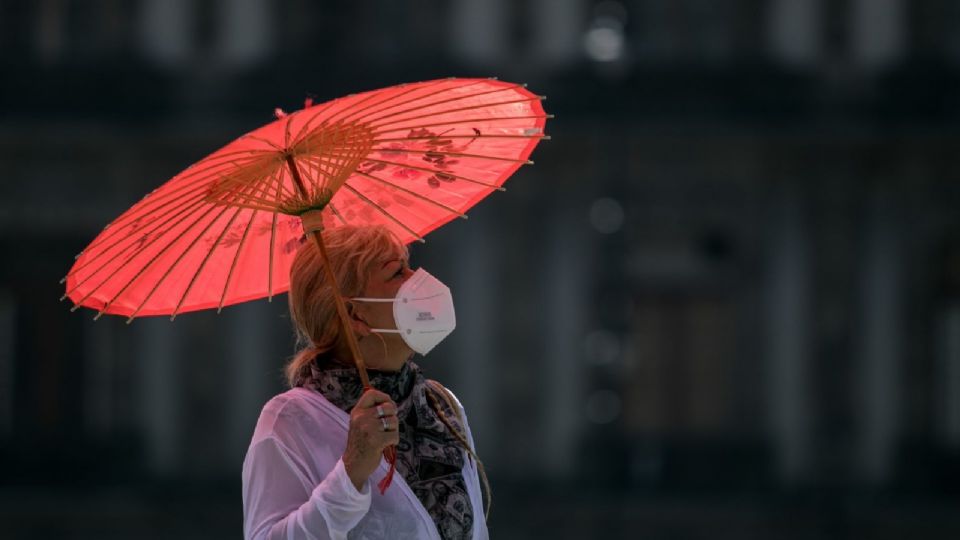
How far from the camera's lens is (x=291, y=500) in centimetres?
348

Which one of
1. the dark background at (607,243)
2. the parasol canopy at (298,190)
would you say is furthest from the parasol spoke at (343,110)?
the dark background at (607,243)

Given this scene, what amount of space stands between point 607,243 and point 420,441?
54.6 feet

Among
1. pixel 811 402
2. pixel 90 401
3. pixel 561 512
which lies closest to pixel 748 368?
pixel 811 402

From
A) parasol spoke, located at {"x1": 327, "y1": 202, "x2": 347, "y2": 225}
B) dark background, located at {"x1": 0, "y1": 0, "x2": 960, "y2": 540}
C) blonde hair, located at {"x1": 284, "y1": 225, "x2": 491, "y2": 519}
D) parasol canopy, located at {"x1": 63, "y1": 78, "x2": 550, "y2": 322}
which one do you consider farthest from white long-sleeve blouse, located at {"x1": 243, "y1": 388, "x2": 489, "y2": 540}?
dark background, located at {"x1": 0, "y1": 0, "x2": 960, "y2": 540}

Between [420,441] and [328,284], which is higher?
[328,284]

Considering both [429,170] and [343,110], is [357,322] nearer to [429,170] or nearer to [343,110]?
[343,110]

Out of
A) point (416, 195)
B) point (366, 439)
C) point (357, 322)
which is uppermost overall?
point (416, 195)

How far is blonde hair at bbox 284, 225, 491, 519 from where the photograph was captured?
12.0 ft

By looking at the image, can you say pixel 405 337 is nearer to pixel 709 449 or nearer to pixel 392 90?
pixel 392 90

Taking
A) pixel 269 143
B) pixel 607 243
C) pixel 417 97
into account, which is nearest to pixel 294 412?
pixel 269 143

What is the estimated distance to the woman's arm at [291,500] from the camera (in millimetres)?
3363

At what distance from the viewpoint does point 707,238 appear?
66.7 feet

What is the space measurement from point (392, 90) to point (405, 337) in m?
0.55

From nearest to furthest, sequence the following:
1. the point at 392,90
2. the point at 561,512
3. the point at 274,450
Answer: the point at 274,450
the point at 392,90
the point at 561,512
